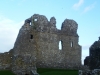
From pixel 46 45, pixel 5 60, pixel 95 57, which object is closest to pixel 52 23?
pixel 46 45

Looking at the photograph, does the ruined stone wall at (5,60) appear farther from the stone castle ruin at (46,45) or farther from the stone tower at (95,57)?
the stone tower at (95,57)

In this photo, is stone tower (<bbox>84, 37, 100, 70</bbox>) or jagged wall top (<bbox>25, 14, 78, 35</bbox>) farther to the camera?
jagged wall top (<bbox>25, 14, 78, 35</bbox>)

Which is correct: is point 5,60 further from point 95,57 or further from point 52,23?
point 95,57

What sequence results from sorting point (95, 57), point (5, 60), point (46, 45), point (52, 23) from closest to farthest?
point (95, 57) < point (5, 60) < point (46, 45) < point (52, 23)

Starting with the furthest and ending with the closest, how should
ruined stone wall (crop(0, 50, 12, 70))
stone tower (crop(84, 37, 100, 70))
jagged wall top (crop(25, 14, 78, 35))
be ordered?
jagged wall top (crop(25, 14, 78, 35)) < ruined stone wall (crop(0, 50, 12, 70)) < stone tower (crop(84, 37, 100, 70))

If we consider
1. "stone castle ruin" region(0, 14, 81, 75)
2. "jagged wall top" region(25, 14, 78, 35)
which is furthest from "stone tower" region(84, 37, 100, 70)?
"jagged wall top" region(25, 14, 78, 35)

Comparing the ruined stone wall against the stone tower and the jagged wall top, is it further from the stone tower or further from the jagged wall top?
the stone tower

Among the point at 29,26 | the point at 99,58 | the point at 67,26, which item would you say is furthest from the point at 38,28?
the point at 99,58

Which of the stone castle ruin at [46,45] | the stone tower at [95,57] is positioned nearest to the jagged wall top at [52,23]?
the stone castle ruin at [46,45]

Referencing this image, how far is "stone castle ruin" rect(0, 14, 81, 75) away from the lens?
4269 cm

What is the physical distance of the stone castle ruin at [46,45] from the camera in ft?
140

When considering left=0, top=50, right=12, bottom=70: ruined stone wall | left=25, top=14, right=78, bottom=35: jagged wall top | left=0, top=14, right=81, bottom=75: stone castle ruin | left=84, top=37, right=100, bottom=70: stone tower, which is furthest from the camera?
left=25, top=14, right=78, bottom=35: jagged wall top

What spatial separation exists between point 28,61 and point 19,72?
6.24ft

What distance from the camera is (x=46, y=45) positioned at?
144 feet
